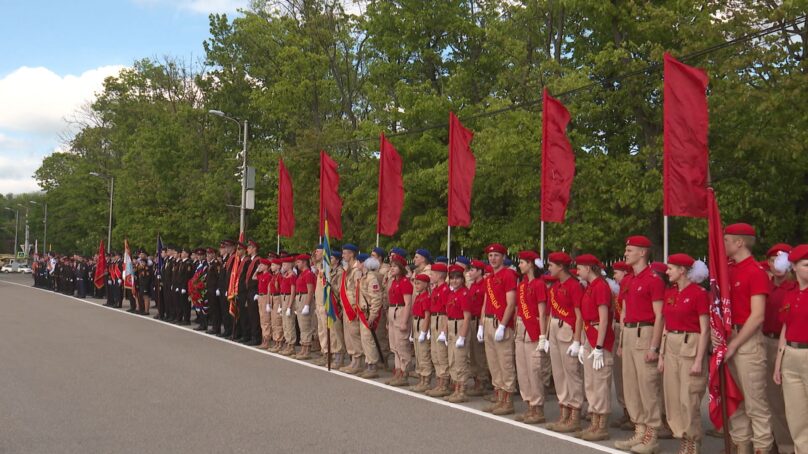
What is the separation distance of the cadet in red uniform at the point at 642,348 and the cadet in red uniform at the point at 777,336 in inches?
36.3

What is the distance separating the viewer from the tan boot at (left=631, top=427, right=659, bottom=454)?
729 cm

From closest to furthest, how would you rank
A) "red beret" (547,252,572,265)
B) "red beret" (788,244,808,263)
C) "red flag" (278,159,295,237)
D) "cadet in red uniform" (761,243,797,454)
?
"red beret" (788,244,808,263) → "cadet in red uniform" (761,243,797,454) → "red beret" (547,252,572,265) → "red flag" (278,159,295,237)

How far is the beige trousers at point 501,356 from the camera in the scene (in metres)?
9.40

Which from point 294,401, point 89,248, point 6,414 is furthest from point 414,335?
point 89,248

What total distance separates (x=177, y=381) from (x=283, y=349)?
444 centimetres

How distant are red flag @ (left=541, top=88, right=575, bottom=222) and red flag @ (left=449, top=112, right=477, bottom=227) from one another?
7.77ft

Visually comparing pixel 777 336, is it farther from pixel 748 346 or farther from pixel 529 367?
pixel 529 367

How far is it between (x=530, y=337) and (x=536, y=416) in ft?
2.80

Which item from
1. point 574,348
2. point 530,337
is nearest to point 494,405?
point 530,337

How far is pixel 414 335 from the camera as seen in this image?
1097 cm

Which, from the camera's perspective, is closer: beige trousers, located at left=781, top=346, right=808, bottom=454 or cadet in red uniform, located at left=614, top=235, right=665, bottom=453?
beige trousers, located at left=781, top=346, right=808, bottom=454

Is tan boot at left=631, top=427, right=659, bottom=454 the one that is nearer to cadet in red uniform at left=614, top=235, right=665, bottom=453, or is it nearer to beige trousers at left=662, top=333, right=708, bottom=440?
cadet in red uniform at left=614, top=235, right=665, bottom=453

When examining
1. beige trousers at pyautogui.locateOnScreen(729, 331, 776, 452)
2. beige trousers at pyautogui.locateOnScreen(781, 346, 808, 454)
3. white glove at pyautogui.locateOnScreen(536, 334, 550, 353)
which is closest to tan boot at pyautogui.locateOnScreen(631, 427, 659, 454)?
beige trousers at pyautogui.locateOnScreen(729, 331, 776, 452)

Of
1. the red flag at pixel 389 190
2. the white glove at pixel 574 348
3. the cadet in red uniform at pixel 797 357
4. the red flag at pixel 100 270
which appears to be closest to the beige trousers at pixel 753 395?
the cadet in red uniform at pixel 797 357
